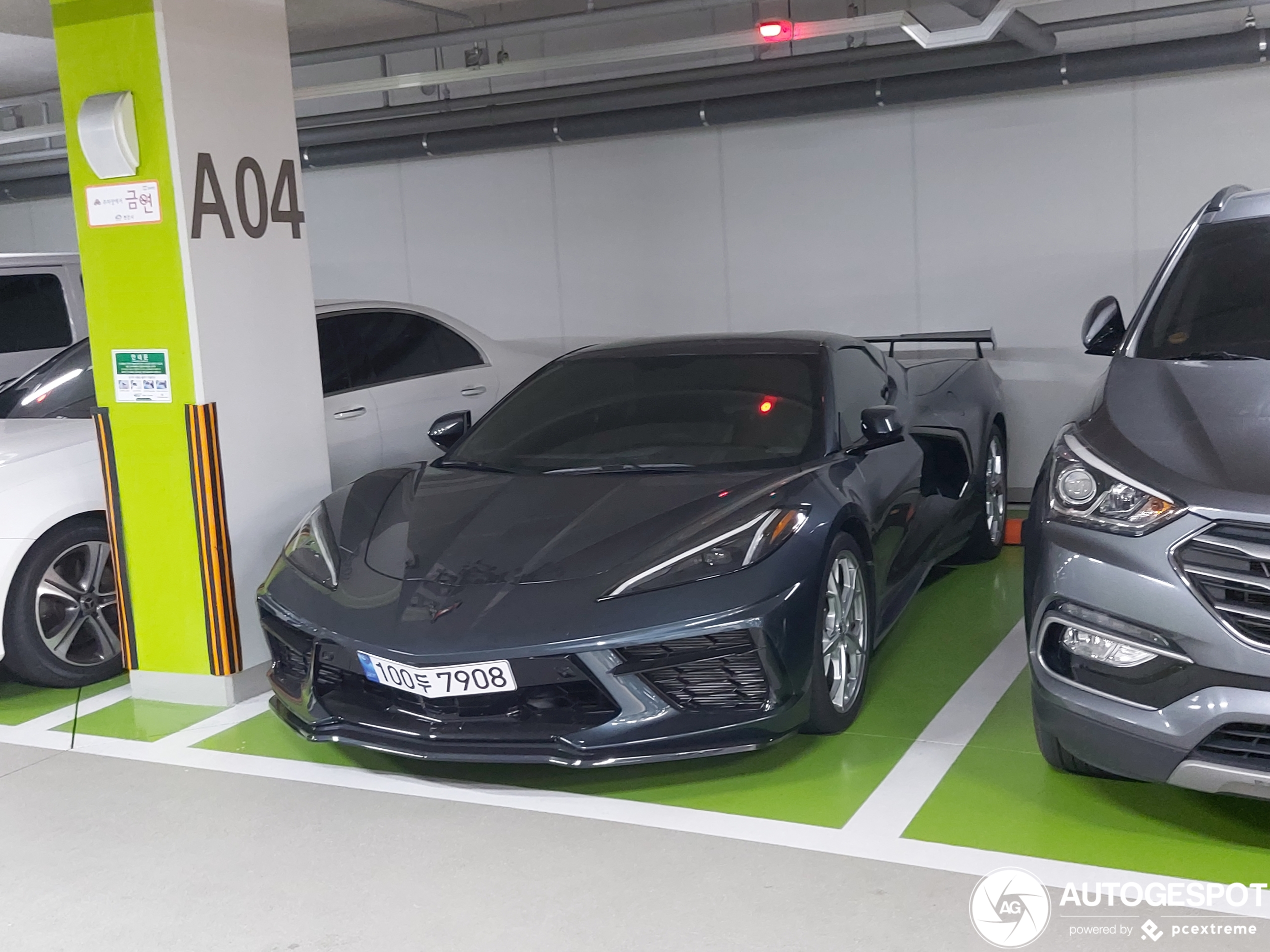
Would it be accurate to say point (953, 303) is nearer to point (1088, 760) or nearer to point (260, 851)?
point (1088, 760)

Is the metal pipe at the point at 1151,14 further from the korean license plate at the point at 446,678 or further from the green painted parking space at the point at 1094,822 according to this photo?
the korean license plate at the point at 446,678

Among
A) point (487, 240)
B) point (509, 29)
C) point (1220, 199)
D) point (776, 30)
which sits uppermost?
point (509, 29)

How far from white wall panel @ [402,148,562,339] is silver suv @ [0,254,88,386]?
2.85 metres

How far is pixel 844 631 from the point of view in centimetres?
379

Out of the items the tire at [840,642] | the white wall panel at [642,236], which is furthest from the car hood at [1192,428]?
the white wall panel at [642,236]

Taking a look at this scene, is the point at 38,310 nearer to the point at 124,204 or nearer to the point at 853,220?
the point at 124,204

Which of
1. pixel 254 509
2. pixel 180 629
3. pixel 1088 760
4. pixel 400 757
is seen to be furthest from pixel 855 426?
pixel 180 629

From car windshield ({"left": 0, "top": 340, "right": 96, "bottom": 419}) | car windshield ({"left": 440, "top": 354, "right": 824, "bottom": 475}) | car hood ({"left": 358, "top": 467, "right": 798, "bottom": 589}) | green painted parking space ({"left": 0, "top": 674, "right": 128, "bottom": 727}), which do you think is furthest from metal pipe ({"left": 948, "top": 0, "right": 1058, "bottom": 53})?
green painted parking space ({"left": 0, "top": 674, "right": 128, "bottom": 727})

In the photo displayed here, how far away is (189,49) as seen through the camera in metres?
4.30

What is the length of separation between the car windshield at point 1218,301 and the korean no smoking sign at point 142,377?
3.28 metres

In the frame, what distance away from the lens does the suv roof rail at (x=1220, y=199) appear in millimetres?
3996

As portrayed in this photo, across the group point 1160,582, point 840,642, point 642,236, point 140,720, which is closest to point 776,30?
point 642,236

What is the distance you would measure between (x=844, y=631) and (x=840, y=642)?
0.04m

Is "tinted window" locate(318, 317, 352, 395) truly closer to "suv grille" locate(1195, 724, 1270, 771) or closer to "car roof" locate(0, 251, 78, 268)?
"car roof" locate(0, 251, 78, 268)
